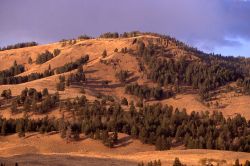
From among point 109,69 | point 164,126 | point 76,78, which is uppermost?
point 109,69

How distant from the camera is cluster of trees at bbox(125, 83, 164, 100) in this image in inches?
4697

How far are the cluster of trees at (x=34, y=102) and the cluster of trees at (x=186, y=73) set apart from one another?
38707mm

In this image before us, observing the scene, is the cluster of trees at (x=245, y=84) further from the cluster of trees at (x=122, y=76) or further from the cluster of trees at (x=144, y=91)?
the cluster of trees at (x=122, y=76)

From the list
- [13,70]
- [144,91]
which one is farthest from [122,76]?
[13,70]

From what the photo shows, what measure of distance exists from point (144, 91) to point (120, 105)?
23826 millimetres

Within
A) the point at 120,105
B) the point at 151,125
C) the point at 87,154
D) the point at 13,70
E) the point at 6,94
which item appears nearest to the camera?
the point at 87,154

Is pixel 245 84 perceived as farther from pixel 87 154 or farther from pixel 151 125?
pixel 87 154

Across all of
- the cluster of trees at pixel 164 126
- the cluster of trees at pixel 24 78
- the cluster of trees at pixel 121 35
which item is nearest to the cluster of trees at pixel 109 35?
the cluster of trees at pixel 121 35

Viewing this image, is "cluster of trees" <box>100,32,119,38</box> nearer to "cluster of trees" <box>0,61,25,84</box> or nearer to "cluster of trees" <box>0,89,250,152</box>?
"cluster of trees" <box>0,61,25,84</box>

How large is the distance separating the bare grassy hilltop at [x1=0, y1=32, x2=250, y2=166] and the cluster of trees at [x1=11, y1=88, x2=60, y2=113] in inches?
7.8

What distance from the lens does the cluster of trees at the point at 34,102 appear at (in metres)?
91.6

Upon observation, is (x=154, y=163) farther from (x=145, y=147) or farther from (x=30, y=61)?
(x=30, y=61)

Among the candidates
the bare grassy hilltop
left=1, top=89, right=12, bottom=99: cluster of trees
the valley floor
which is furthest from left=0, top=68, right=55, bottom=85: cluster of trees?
the valley floor

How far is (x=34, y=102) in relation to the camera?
9231 cm
